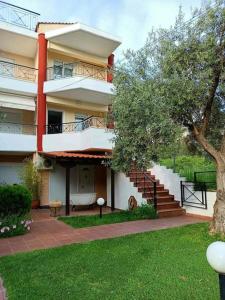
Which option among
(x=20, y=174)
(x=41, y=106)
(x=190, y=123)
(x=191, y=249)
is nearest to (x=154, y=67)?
(x=190, y=123)

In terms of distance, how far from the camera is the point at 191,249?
25.8 feet

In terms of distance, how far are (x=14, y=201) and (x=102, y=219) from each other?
13.7 feet

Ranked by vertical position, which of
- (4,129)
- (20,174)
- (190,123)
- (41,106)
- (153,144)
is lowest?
(20,174)

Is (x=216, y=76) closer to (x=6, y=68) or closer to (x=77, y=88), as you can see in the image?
(x=77, y=88)

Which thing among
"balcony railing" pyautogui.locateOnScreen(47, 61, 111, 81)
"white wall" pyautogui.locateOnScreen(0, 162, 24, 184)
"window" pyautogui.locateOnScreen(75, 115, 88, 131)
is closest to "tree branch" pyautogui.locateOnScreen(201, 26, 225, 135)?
"window" pyautogui.locateOnScreen(75, 115, 88, 131)

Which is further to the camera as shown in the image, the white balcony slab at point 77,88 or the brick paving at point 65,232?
the white balcony slab at point 77,88

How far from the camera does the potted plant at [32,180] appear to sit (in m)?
16.3

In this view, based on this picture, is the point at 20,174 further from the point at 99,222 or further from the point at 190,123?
the point at 190,123

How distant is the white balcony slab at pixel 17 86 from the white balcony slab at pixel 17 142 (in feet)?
9.38

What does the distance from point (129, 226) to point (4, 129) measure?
11447 millimetres

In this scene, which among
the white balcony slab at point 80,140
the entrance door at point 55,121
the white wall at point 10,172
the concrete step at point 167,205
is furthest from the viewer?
the entrance door at point 55,121

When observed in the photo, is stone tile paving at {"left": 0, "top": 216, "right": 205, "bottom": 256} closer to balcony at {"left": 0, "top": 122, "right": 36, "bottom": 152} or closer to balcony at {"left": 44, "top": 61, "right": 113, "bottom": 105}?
balcony at {"left": 0, "top": 122, "right": 36, "bottom": 152}

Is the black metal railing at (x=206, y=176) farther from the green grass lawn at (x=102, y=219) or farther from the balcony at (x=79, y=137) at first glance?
the balcony at (x=79, y=137)

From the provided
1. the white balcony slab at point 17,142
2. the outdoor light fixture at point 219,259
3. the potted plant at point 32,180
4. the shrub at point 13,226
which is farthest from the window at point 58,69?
the outdoor light fixture at point 219,259
